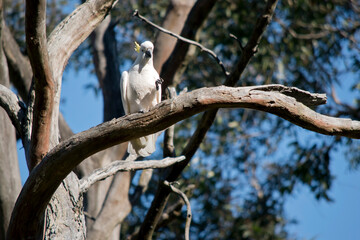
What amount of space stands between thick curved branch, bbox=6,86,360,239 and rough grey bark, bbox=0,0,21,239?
1.53 meters

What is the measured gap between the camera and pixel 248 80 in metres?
6.57

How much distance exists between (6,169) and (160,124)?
213 centimetres

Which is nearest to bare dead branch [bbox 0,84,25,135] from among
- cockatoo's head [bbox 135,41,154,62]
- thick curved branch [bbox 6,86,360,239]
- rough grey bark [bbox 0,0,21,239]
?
thick curved branch [bbox 6,86,360,239]

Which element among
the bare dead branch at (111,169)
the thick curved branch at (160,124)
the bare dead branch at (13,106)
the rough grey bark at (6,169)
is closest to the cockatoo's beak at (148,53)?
the bare dead branch at (111,169)

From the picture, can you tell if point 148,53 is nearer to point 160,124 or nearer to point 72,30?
point 72,30

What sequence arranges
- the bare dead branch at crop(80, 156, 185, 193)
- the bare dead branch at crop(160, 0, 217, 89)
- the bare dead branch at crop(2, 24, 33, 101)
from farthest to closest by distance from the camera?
the bare dead branch at crop(2, 24, 33, 101) → the bare dead branch at crop(160, 0, 217, 89) → the bare dead branch at crop(80, 156, 185, 193)

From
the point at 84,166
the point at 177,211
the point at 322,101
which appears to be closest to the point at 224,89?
the point at 322,101

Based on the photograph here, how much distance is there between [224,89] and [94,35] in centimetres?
341

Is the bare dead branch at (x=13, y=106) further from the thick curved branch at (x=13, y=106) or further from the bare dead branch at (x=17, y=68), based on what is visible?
the bare dead branch at (x=17, y=68)

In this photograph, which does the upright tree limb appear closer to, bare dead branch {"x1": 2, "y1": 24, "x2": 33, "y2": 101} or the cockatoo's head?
the cockatoo's head

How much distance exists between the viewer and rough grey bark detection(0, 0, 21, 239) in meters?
3.54

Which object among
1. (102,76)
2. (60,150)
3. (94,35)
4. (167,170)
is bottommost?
(60,150)

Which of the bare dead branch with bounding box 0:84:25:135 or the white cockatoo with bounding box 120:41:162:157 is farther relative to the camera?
the white cockatoo with bounding box 120:41:162:157

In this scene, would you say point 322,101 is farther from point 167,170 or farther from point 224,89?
point 167,170
